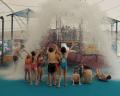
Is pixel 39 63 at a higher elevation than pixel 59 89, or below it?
higher

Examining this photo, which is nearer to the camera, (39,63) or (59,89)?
(59,89)

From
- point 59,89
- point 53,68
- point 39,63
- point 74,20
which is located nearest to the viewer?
point 59,89

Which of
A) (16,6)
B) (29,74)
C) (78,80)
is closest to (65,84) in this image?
(78,80)

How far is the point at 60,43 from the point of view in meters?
15.4

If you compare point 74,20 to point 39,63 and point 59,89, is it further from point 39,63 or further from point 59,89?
point 59,89

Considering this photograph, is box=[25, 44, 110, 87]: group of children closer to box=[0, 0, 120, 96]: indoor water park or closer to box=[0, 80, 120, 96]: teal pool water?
box=[0, 0, 120, 96]: indoor water park

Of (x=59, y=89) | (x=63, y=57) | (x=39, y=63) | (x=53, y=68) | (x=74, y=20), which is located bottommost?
(x=59, y=89)

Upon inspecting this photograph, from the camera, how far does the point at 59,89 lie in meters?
9.48

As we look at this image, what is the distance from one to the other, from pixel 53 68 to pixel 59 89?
0.87 metres

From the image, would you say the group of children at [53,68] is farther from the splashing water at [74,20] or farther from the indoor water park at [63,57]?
the splashing water at [74,20]

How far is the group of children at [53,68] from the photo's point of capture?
10.0 metres

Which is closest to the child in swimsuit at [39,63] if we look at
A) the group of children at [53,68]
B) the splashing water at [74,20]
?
the group of children at [53,68]

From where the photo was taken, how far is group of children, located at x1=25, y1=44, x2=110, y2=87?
1005 cm

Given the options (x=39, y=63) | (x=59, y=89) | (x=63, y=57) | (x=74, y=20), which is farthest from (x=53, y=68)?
(x=74, y=20)
